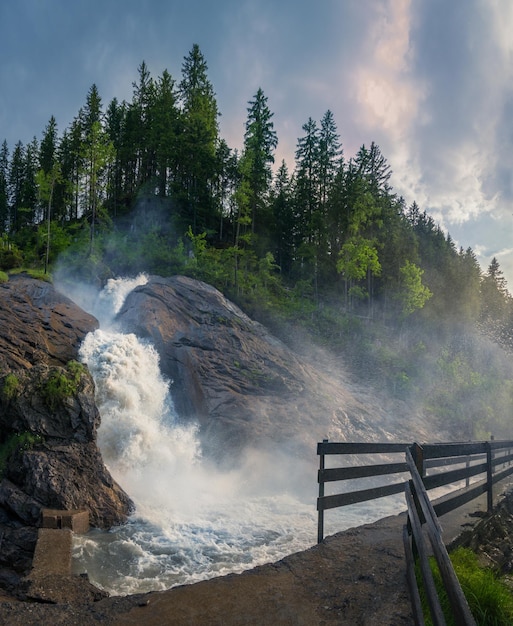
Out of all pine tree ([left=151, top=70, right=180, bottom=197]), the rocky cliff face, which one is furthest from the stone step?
pine tree ([left=151, top=70, right=180, bottom=197])

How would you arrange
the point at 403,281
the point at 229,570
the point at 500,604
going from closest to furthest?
1. the point at 500,604
2. the point at 229,570
3. the point at 403,281

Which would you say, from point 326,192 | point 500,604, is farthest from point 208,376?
point 326,192

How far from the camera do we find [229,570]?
8.40 meters

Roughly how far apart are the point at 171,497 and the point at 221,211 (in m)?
41.7

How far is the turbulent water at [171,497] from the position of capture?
28.7 feet

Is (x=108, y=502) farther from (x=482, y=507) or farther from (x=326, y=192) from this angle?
(x=326, y=192)

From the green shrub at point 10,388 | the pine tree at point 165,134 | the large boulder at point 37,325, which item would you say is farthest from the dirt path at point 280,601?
the pine tree at point 165,134

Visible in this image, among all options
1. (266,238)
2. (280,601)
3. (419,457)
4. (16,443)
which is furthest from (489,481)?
(266,238)

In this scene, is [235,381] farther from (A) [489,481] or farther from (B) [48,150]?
(B) [48,150]

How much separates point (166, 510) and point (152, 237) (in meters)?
28.8

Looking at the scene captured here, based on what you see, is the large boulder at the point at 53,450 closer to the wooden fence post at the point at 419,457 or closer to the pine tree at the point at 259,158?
the wooden fence post at the point at 419,457

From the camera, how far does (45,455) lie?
11.3 meters

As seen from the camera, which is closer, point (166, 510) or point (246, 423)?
point (166, 510)

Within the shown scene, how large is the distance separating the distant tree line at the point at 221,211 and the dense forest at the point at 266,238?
0.21 m
